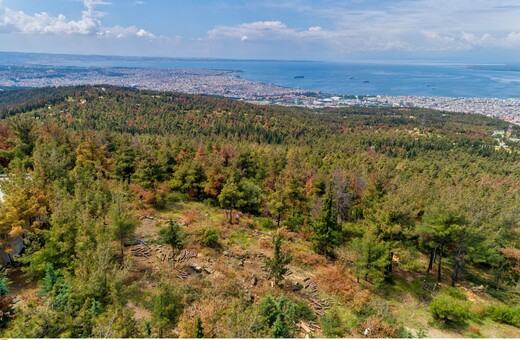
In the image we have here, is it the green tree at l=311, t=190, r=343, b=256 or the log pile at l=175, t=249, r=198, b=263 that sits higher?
the green tree at l=311, t=190, r=343, b=256

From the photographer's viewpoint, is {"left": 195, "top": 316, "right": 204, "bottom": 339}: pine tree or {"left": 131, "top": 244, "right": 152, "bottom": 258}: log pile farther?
{"left": 131, "top": 244, "right": 152, "bottom": 258}: log pile

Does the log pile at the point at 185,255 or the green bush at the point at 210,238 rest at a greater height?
the green bush at the point at 210,238

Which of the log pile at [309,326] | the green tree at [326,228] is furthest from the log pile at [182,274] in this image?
the green tree at [326,228]

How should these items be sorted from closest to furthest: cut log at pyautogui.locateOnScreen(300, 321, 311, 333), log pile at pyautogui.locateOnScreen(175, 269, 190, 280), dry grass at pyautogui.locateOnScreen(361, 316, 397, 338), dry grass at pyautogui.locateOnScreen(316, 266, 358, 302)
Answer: dry grass at pyautogui.locateOnScreen(361, 316, 397, 338), cut log at pyautogui.locateOnScreen(300, 321, 311, 333), dry grass at pyautogui.locateOnScreen(316, 266, 358, 302), log pile at pyautogui.locateOnScreen(175, 269, 190, 280)

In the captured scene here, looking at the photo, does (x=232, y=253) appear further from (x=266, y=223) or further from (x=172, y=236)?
(x=266, y=223)

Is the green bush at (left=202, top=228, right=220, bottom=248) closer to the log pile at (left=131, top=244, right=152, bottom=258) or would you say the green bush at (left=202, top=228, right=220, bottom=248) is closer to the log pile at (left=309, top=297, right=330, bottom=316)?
the log pile at (left=131, top=244, right=152, bottom=258)

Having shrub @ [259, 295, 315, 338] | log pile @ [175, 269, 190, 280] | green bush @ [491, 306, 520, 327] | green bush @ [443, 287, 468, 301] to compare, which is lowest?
green bush @ [443, 287, 468, 301]

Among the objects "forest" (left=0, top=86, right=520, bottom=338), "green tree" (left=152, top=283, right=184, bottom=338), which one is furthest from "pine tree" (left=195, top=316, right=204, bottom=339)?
"green tree" (left=152, top=283, right=184, bottom=338)

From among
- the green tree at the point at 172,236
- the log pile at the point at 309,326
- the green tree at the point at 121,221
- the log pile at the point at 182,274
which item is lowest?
the log pile at the point at 309,326

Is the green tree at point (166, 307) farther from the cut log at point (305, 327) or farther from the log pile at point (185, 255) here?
the log pile at point (185, 255)

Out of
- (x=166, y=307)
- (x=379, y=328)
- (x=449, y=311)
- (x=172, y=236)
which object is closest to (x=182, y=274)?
(x=172, y=236)
